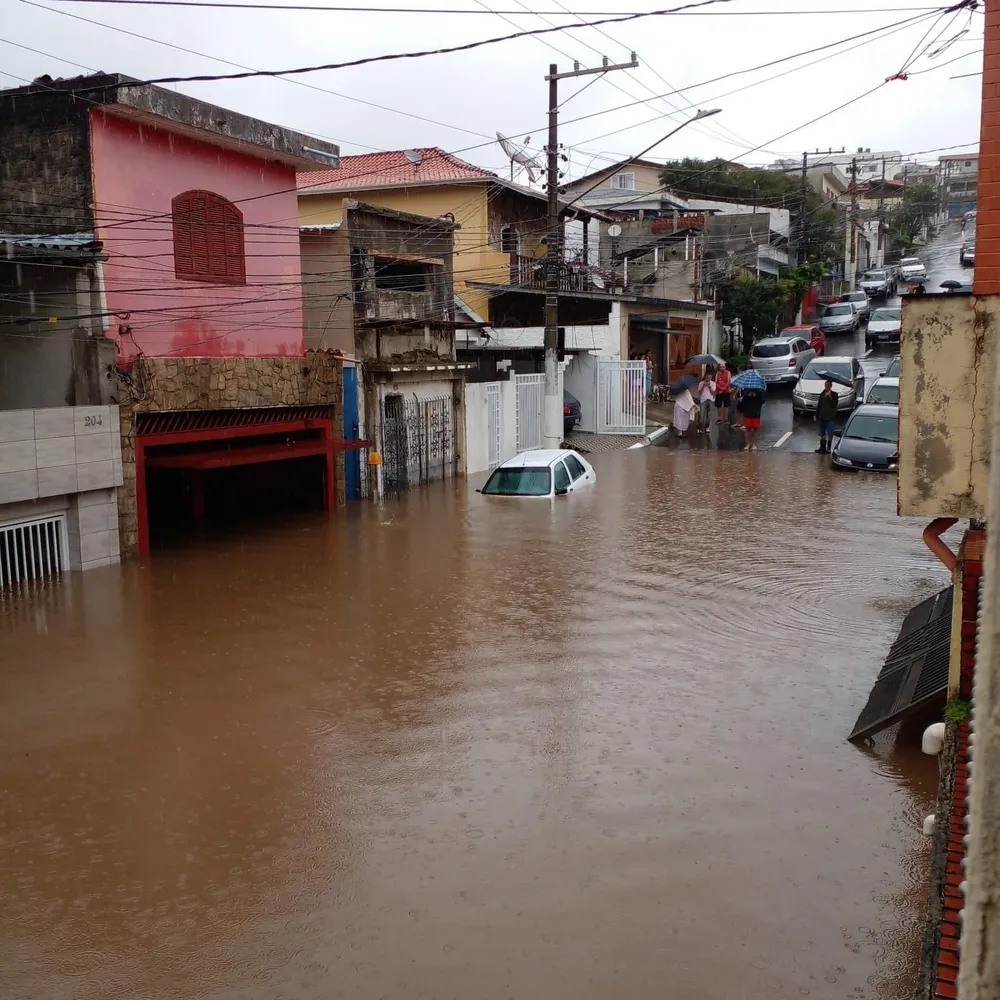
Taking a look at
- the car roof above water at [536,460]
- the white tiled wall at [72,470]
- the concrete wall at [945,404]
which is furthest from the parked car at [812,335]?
the concrete wall at [945,404]

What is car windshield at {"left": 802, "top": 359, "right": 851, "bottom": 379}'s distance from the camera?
3147 centimetres

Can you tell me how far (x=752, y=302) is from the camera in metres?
45.9

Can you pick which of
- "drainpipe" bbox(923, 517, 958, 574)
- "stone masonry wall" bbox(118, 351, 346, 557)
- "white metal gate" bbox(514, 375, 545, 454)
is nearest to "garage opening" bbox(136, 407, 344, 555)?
"stone masonry wall" bbox(118, 351, 346, 557)

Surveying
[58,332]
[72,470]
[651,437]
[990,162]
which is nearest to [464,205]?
[651,437]

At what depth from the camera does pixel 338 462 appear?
20.3 meters

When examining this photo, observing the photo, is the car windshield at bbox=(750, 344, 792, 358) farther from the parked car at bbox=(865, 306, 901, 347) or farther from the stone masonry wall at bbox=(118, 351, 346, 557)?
the stone masonry wall at bbox=(118, 351, 346, 557)

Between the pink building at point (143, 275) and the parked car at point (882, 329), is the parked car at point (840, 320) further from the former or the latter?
the pink building at point (143, 275)

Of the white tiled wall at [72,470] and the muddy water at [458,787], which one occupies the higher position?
the white tiled wall at [72,470]

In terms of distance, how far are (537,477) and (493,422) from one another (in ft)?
22.8

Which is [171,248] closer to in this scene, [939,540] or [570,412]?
[939,540]

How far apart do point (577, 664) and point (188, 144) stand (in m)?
10.4

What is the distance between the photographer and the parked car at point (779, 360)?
119 feet

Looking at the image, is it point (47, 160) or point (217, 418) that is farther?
point (217, 418)

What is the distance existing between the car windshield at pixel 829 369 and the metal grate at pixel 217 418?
56.5ft
